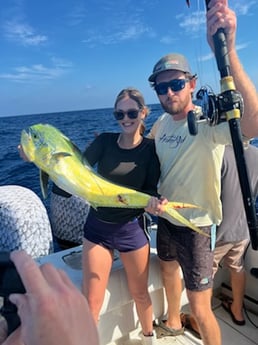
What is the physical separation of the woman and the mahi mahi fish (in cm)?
45

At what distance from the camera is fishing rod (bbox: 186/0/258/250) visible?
171 cm

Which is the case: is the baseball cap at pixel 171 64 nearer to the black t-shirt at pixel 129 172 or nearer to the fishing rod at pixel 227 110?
the fishing rod at pixel 227 110

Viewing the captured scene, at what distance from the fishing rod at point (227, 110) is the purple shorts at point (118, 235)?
2.45ft

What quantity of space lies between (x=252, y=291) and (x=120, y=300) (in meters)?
1.34

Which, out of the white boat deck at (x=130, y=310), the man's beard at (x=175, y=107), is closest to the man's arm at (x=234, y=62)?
the man's beard at (x=175, y=107)

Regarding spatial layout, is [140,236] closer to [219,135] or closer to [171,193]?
[171,193]

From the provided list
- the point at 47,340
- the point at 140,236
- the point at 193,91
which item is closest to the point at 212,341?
the point at 140,236

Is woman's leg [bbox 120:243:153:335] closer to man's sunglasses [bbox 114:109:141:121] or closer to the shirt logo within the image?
the shirt logo

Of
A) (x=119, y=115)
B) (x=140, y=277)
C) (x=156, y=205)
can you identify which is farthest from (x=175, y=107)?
(x=140, y=277)

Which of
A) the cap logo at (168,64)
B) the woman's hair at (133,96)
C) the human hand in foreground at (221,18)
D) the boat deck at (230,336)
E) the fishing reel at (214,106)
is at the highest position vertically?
the human hand in foreground at (221,18)

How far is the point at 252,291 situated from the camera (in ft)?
9.89

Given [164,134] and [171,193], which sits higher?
[164,134]

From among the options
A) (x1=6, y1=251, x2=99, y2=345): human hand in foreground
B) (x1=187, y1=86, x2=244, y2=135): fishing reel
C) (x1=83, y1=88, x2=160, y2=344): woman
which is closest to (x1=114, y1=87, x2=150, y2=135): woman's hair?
(x1=83, y1=88, x2=160, y2=344): woman

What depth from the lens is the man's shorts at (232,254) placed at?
2.61 metres
